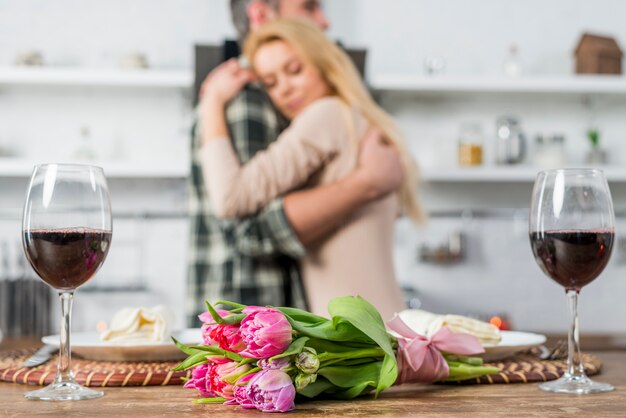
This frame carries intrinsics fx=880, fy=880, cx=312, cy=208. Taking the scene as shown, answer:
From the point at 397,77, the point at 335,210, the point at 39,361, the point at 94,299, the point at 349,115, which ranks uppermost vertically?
the point at 397,77

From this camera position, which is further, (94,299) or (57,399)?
(94,299)

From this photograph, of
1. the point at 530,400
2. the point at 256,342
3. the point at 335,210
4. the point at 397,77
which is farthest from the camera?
the point at 397,77

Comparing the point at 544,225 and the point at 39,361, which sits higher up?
the point at 544,225

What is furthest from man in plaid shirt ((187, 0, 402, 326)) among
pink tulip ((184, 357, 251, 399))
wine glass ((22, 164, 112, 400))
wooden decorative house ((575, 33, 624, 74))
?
wooden decorative house ((575, 33, 624, 74))

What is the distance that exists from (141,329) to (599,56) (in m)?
2.79

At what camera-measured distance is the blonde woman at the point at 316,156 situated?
1.94m

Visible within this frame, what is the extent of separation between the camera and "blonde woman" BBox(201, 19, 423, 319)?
6.36 ft

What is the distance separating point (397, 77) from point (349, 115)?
51.2 inches

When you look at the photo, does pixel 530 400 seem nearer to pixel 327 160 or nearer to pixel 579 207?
pixel 579 207

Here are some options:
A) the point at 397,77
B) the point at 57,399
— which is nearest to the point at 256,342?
the point at 57,399

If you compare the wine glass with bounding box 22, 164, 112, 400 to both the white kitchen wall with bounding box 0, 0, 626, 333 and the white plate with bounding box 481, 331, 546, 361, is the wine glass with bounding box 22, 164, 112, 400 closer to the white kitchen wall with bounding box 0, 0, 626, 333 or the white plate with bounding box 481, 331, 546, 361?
the white plate with bounding box 481, 331, 546, 361

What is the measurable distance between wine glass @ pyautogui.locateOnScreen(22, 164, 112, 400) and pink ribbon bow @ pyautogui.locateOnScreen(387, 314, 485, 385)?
28cm

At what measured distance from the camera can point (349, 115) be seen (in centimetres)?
197

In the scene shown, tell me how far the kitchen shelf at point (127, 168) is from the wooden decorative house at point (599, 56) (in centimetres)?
158
